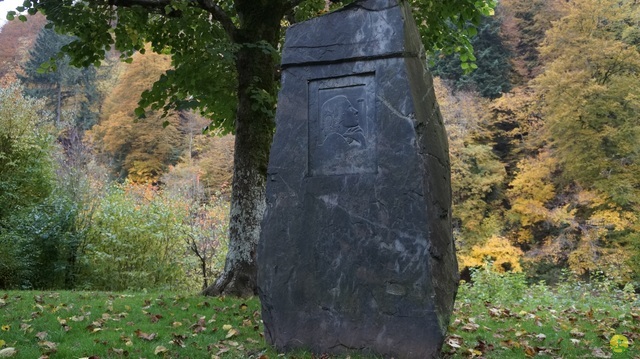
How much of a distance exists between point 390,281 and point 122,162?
1102 inches

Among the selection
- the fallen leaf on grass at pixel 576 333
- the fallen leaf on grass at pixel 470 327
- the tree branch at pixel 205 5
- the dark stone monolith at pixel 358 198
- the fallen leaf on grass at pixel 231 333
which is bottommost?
the fallen leaf on grass at pixel 576 333

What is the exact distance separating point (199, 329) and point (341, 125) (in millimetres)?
2552

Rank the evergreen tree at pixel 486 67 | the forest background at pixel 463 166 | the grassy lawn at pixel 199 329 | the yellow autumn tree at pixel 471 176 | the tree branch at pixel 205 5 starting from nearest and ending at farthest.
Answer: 1. the grassy lawn at pixel 199 329
2. the tree branch at pixel 205 5
3. the forest background at pixel 463 166
4. the yellow autumn tree at pixel 471 176
5. the evergreen tree at pixel 486 67

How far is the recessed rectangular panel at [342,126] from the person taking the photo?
4523 mm

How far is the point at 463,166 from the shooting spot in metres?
22.5

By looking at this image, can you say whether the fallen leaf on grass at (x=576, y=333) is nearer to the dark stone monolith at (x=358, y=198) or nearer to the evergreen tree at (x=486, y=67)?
the dark stone monolith at (x=358, y=198)

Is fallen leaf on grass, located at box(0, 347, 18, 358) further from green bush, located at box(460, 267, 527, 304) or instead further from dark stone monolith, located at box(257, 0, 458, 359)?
green bush, located at box(460, 267, 527, 304)

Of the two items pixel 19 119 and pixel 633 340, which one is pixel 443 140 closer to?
pixel 633 340

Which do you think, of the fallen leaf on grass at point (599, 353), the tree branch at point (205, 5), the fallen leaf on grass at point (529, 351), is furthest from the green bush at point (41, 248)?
the fallen leaf on grass at point (599, 353)

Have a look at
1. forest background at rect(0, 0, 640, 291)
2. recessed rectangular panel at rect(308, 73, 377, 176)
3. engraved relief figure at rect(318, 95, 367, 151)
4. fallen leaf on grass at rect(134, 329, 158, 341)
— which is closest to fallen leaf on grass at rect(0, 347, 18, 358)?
fallen leaf on grass at rect(134, 329, 158, 341)

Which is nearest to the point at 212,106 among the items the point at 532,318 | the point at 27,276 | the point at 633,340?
the point at 27,276

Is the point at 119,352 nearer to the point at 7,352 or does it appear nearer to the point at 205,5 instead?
the point at 7,352

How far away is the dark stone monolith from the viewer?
422 centimetres

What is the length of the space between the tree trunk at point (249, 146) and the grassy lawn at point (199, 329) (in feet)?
2.04
